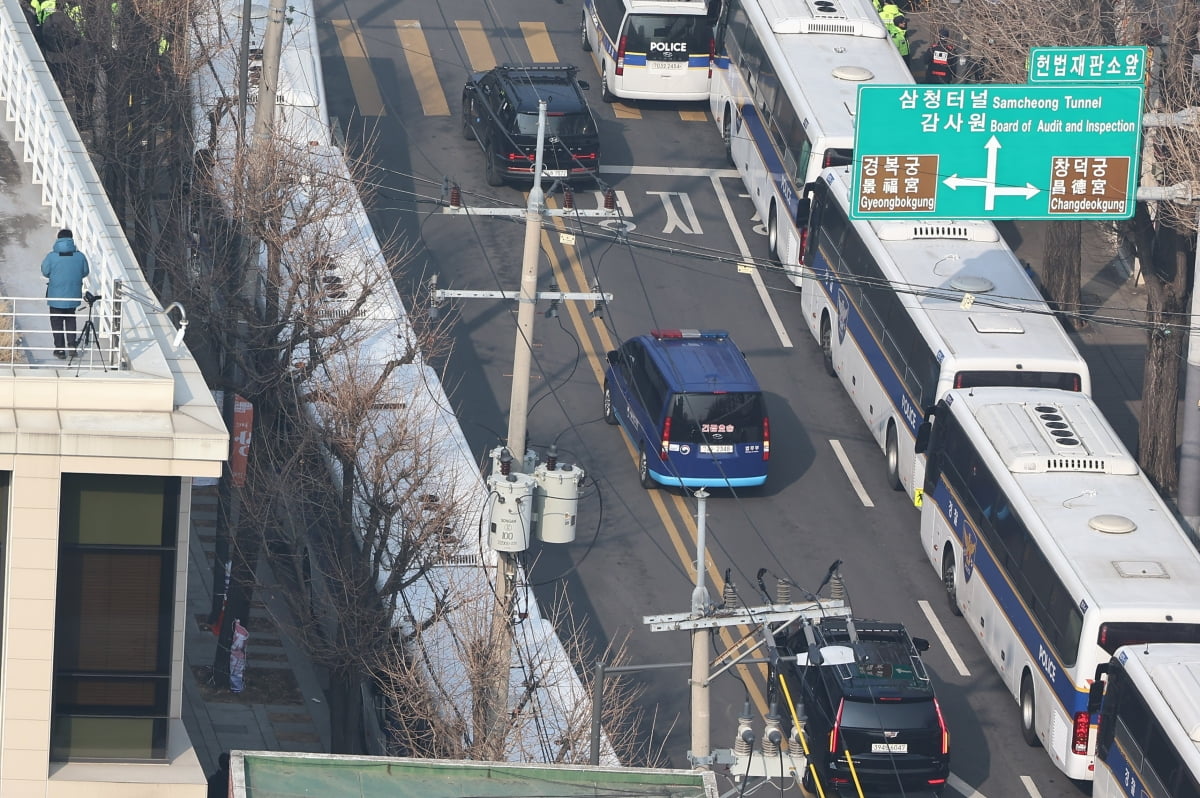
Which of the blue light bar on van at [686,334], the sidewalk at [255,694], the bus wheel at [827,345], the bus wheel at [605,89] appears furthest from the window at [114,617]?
the bus wheel at [605,89]

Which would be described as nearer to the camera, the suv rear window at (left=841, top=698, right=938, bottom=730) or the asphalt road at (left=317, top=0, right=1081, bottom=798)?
the suv rear window at (left=841, top=698, right=938, bottom=730)

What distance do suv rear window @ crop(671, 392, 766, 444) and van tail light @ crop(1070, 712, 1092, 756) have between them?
9204 millimetres

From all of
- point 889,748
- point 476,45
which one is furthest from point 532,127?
point 889,748

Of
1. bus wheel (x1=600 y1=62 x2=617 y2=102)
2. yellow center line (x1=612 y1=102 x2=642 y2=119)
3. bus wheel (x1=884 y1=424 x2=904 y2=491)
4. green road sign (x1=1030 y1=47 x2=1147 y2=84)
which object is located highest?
green road sign (x1=1030 y1=47 x2=1147 y2=84)

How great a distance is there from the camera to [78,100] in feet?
155

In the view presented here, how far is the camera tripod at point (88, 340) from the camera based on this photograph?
87.4 feet

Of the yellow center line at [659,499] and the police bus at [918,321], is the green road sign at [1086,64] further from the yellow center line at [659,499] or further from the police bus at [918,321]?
the yellow center line at [659,499]

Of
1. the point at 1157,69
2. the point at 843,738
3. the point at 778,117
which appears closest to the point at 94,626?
the point at 843,738

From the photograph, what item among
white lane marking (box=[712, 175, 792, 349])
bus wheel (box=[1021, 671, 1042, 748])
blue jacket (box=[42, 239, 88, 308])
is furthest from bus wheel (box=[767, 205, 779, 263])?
blue jacket (box=[42, 239, 88, 308])

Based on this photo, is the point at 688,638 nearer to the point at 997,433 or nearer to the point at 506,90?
the point at 997,433

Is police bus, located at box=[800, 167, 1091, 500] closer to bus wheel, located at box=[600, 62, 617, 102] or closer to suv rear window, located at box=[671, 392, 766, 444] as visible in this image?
suv rear window, located at box=[671, 392, 766, 444]

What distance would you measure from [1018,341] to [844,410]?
17.5 ft

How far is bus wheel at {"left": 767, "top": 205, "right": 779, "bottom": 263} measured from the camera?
5100cm

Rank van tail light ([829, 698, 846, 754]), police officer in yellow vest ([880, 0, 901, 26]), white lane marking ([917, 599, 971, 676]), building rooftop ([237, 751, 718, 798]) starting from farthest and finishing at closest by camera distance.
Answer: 1. police officer in yellow vest ([880, 0, 901, 26])
2. white lane marking ([917, 599, 971, 676])
3. van tail light ([829, 698, 846, 754])
4. building rooftop ([237, 751, 718, 798])
